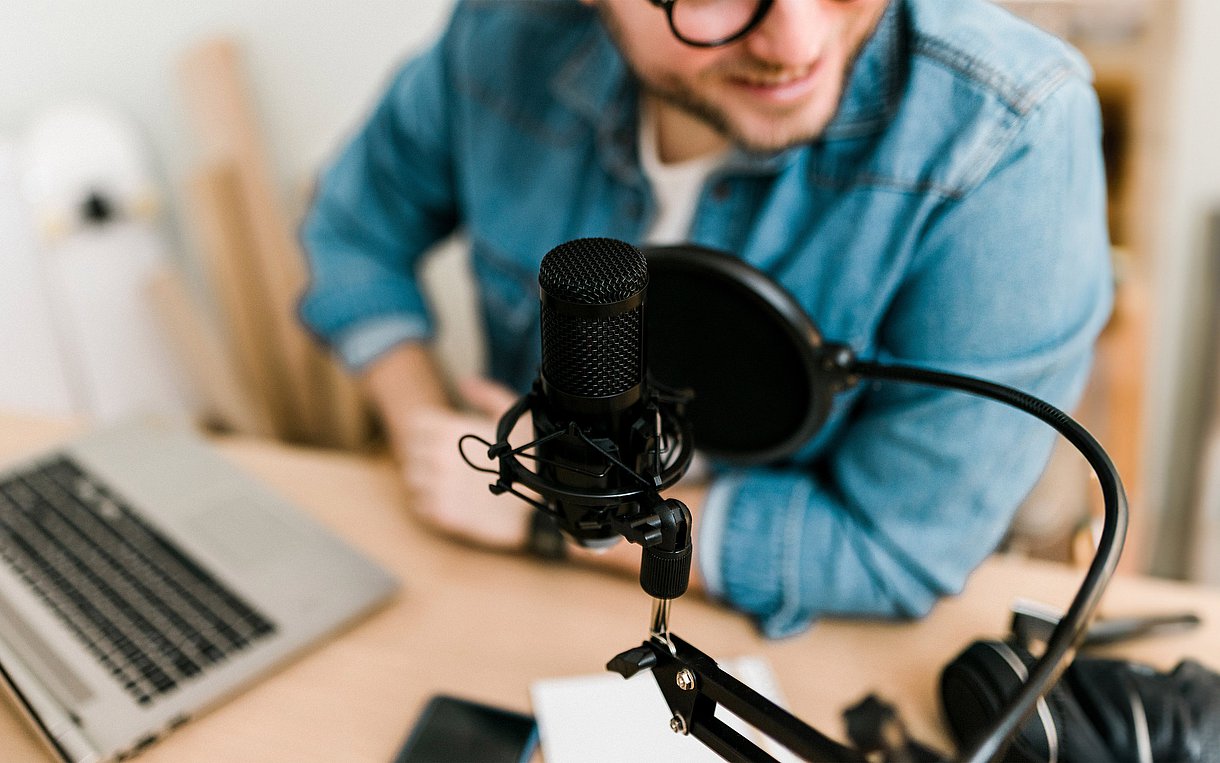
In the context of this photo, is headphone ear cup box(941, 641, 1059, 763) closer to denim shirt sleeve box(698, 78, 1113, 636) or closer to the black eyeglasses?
denim shirt sleeve box(698, 78, 1113, 636)

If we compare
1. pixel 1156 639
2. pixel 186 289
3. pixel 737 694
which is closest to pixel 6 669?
pixel 737 694

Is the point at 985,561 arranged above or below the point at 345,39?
below

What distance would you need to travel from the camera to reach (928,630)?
802mm

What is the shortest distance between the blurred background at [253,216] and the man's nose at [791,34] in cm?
66

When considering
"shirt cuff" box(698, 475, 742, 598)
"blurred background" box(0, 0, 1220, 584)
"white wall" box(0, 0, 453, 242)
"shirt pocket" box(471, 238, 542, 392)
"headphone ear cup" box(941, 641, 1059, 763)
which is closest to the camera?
"headphone ear cup" box(941, 641, 1059, 763)

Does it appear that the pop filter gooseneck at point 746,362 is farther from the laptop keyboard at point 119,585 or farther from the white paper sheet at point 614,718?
the laptop keyboard at point 119,585

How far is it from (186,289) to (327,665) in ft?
3.99

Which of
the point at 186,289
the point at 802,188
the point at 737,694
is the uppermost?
the point at 802,188

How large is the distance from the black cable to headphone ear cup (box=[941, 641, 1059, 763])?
0.47 feet

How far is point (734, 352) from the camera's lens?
66 centimetres

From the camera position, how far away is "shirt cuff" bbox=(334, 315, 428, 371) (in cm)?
116

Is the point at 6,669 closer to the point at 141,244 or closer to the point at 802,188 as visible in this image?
the point at 802,188

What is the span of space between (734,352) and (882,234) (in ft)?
0.65

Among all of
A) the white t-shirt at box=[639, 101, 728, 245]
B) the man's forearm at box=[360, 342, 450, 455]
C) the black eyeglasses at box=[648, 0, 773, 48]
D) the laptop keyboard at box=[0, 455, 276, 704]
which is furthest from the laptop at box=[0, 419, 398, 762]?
the black eyeglasses at box=[648, 0, 773, 48]
